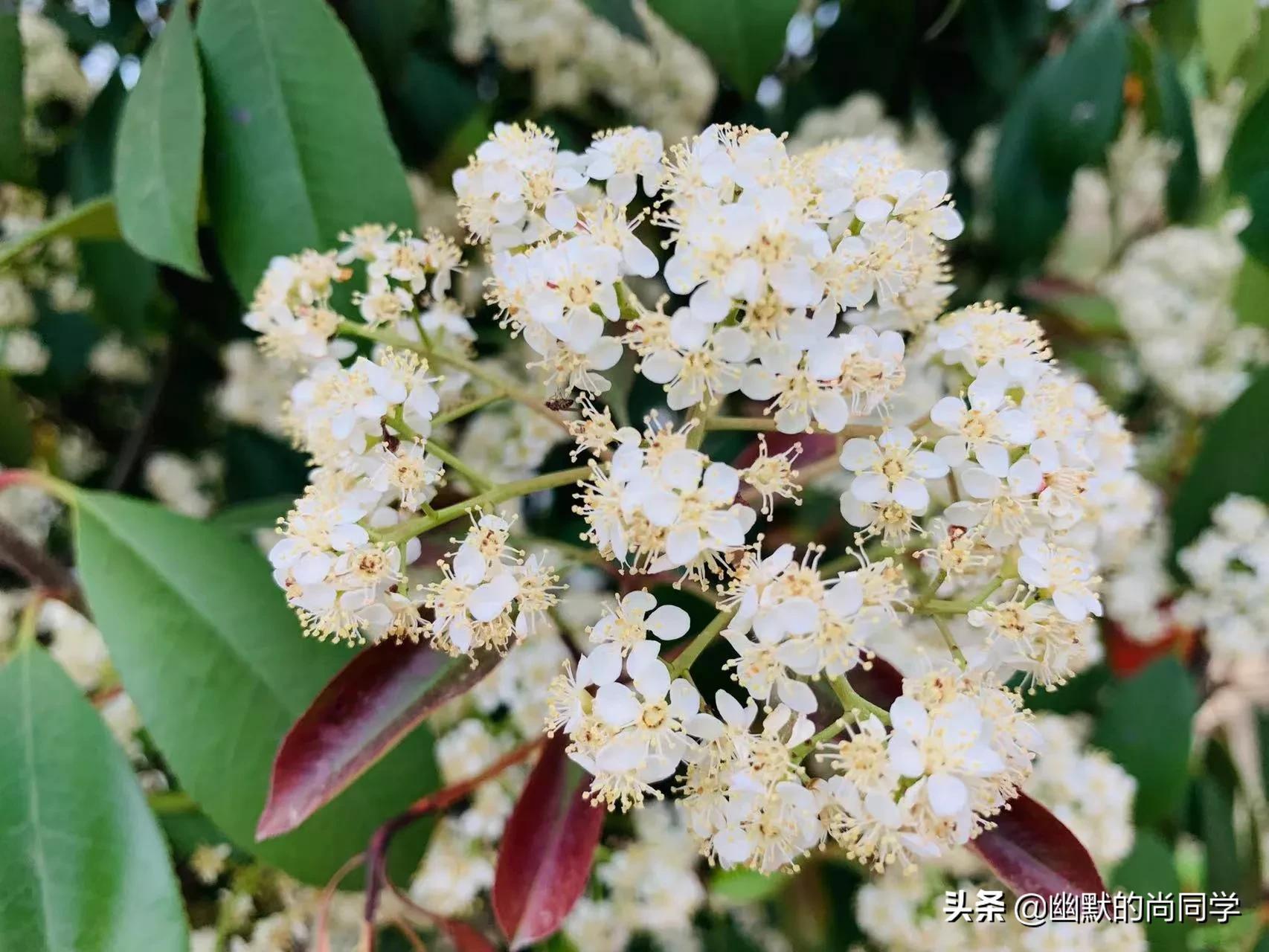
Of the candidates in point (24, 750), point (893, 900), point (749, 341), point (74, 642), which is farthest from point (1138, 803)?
point (74, 642)

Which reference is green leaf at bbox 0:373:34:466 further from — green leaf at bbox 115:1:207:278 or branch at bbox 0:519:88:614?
green leaf at bbox 115:1:207:278

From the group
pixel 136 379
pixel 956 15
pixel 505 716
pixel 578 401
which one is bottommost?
pixel 505 716

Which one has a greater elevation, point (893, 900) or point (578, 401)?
point (578, 401)

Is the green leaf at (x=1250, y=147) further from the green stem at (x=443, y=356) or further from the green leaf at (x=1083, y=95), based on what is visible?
the green stem at (x=443, y=356)

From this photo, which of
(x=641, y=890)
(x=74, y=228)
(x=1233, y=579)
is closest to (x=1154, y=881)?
(x=1233, y=579)

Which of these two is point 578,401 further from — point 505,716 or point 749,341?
point 505,716

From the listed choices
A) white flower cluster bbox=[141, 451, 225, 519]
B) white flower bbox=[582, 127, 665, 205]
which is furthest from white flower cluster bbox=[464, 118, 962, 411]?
white flower cluster bbox=[141, 451, 225, 519]

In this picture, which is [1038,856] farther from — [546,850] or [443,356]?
[443,356]
